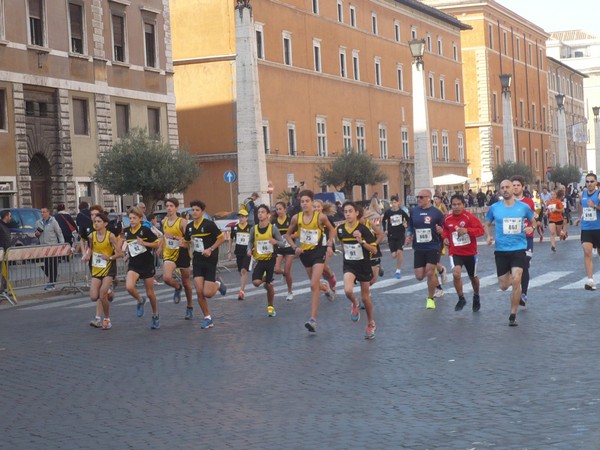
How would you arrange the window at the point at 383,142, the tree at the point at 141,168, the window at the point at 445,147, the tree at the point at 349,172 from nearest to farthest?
the tree at the point at 141,168, the tree at the point at 349,172, the window at the point at 383,142, the window at the point at 445,147

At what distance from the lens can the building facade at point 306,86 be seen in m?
58.6

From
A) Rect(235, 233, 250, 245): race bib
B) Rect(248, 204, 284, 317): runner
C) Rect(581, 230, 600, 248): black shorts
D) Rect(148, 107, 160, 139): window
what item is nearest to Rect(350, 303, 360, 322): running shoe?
Rect(248, 204, 284, 317): runner

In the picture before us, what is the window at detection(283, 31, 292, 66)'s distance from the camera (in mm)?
62406

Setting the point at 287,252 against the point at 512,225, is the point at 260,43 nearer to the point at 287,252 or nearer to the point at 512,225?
the point at 287,252

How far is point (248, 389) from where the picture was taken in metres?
11.4

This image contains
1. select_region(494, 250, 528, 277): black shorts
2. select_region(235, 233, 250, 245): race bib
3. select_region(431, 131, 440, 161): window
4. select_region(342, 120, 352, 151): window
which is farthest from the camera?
select_region(431, 131, 440, 161): window

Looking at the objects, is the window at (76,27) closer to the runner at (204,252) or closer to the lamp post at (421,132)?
the lamp post at (421,132)

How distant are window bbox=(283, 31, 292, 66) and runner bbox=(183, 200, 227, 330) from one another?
44.9 metres

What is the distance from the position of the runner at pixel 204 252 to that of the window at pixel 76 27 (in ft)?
90.2

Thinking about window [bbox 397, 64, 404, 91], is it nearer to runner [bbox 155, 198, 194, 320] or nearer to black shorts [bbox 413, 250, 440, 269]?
black shorts [bbox 413, 250, 440, 269]

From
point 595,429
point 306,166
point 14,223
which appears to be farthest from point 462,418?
point 306,166

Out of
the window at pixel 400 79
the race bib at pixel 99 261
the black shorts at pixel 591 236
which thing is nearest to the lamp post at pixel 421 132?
the black shorts at pixel 591 236

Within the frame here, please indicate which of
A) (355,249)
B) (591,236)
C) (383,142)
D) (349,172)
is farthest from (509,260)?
(383,142)

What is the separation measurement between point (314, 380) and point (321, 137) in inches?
2166
